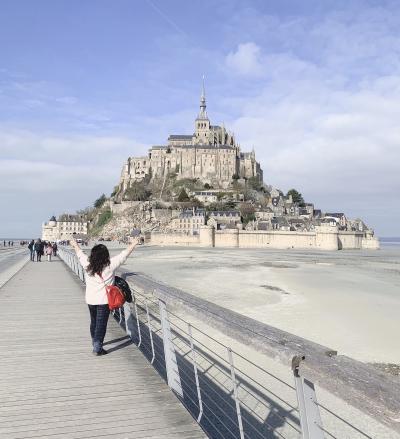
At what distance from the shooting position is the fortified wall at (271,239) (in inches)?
2980

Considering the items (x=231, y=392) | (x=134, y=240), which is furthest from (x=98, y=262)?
(x=231, y=392)

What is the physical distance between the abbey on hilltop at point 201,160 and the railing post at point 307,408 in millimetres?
109377

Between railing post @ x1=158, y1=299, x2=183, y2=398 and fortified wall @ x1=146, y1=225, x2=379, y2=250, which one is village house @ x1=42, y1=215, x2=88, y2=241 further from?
railing post @ x1=158, y1=299, x2=183, y2=398

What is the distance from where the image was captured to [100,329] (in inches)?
199

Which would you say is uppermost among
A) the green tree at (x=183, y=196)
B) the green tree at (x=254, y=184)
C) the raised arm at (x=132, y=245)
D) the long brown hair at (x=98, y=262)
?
the green tree at (x=254, y=184)

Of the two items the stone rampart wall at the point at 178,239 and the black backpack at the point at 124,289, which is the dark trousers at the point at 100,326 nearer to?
the black backpack at the point at 124,289

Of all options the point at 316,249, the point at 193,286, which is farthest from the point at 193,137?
the point at 193,286

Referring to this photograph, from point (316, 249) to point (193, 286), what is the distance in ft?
194

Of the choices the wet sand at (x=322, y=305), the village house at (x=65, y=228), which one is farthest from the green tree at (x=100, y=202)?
the wet sand at (x=322, y=305)

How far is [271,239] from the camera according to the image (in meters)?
79.8

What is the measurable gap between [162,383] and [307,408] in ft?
7.40

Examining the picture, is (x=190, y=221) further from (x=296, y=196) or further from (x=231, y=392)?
(x=231, y=392)

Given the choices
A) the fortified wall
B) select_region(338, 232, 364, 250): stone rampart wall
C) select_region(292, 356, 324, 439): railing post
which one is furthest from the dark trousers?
select_region(338, 232, 364, 250): stone rampart wall

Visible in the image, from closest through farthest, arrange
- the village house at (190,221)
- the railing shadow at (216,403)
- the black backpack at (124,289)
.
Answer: the railing shadow at (216,403) < the black backpack at (124,289) < the village house at (190,221)
